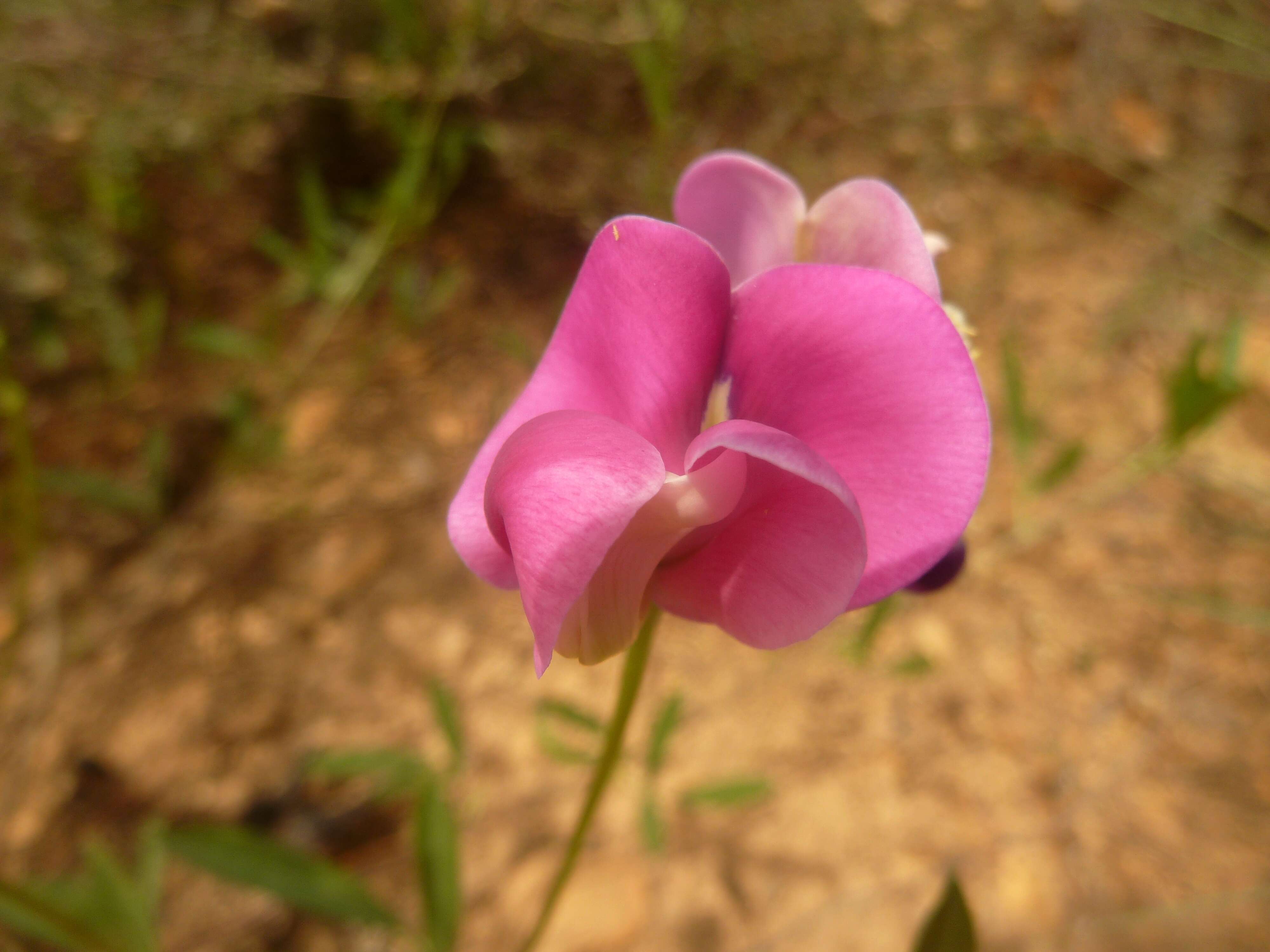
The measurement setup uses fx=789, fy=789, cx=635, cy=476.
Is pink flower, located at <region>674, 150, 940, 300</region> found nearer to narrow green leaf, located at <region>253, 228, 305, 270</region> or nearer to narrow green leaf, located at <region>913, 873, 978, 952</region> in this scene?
narrow green leaf, located at <region>913, 873, 978, 952</region>

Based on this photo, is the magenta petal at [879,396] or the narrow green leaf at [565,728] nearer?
the magenta petal at [879,396]

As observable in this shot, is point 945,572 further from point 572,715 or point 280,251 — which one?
point 280,251

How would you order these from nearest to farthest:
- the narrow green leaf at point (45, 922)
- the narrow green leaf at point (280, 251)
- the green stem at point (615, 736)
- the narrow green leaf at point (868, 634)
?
the green stem at point (615, 736), the narrow green leaf at point (45, 922), the narrow green leaf at point (868, 634), the narrow green leaf at point (280, 251)

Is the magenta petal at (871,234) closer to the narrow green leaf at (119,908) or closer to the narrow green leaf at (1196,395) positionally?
the narrow green leaf at (1196,395)

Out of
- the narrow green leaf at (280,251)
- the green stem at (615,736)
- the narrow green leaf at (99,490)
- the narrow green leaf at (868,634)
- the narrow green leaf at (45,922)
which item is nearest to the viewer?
the green stem at (615,736)

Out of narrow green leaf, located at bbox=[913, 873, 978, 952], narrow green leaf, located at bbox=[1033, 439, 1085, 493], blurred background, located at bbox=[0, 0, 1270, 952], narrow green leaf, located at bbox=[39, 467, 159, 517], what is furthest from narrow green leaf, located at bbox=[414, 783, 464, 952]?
narrow green leaf, located at bbox=[1033, 439, 1085, 493]

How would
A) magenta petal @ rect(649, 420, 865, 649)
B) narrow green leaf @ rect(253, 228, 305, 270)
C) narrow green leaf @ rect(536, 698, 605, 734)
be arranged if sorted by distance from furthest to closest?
narrow green leaf @ rect(253, 228, 305, 270), narrow green leaf @ rect(536, 698, 605, 734), magenta petal @ rect(649, 420, 865, 649)

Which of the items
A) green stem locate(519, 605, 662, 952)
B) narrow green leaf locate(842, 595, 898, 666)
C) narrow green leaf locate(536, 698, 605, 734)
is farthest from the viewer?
narrow green leaf locate(842, 595, 898, 666)

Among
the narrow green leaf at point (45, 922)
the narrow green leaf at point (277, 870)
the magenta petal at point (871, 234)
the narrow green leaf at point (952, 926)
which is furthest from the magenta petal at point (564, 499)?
the narrow green leaf at point (277, 870)

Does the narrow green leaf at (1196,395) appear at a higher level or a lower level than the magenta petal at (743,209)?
lower
